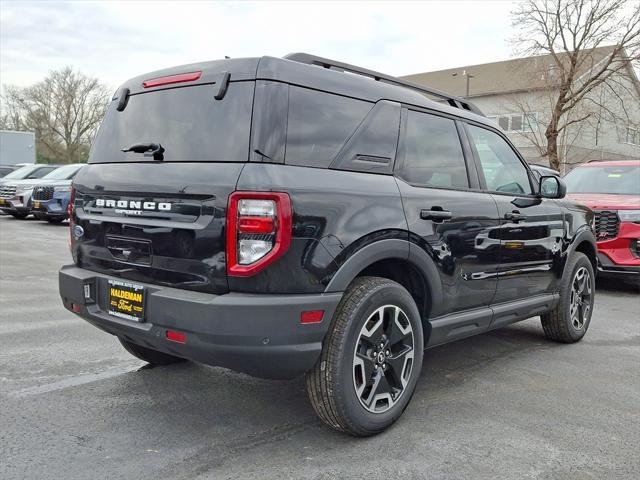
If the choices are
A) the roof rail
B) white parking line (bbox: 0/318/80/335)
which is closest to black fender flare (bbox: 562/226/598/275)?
the roof rail

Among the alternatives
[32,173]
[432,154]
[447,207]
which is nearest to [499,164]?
[432,154]

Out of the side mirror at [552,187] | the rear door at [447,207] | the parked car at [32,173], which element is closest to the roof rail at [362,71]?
the rear door at [447,207]

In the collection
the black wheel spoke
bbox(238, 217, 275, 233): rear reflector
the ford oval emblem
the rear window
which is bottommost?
the black wheel spoke

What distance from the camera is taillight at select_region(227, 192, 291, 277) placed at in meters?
2.71

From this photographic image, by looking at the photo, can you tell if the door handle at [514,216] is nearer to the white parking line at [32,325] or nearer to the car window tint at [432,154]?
the car window tint at [432,154]

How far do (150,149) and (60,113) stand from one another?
2485 inches

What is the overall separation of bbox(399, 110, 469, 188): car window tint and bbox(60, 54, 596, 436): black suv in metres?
0.01

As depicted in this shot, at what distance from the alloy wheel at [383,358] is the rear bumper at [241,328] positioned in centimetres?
35

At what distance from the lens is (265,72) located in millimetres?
2943

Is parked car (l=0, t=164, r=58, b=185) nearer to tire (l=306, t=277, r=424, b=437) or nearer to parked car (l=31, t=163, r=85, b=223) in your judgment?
parked car (l=31, t=163, r=85, b=223)

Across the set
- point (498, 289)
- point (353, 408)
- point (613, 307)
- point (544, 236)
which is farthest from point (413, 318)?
point (613, 307)

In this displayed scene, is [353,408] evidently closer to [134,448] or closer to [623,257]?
[134,448]

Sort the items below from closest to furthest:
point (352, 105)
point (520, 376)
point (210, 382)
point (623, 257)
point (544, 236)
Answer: point (352, 105)
point (210, 382)
point (520, 376)
point (544, 236)
point (623, 257)

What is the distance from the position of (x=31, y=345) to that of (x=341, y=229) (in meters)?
3.19
